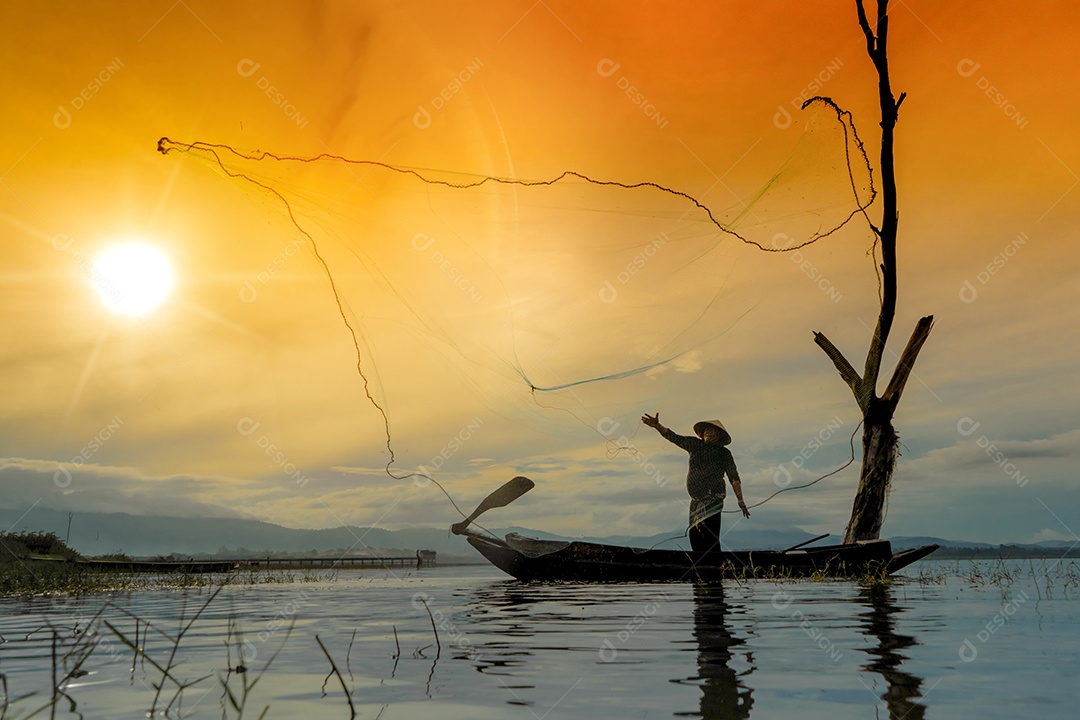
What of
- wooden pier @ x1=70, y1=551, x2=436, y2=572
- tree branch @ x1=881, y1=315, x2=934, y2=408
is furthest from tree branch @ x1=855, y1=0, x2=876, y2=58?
wooden pier @ x1=70, y1=551, x2=436, y2=572

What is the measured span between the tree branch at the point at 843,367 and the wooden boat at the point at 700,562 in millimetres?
4055

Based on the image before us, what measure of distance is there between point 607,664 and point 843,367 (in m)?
17.8

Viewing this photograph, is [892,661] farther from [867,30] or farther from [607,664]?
[867,30]

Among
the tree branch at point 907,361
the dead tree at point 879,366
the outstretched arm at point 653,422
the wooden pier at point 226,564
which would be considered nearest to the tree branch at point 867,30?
the dead tree at point 879,366

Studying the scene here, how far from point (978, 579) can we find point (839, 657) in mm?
14869

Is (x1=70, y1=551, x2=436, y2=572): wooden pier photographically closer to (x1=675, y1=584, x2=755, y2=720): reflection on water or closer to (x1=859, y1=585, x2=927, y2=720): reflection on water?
(x1=675, y1=584, x2=755, y2=720): reflection on water

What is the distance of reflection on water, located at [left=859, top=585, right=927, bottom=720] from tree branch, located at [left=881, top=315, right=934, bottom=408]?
33.0 feet

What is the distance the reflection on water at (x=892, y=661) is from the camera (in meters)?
4.95

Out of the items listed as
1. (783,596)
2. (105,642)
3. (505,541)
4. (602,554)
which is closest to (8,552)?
(505,541)

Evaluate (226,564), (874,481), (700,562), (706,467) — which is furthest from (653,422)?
(226,564)

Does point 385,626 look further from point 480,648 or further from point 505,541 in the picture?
point 505,541

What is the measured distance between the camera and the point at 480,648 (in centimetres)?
789

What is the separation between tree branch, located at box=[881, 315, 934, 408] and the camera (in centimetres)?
2120

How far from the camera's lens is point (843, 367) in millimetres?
22391
